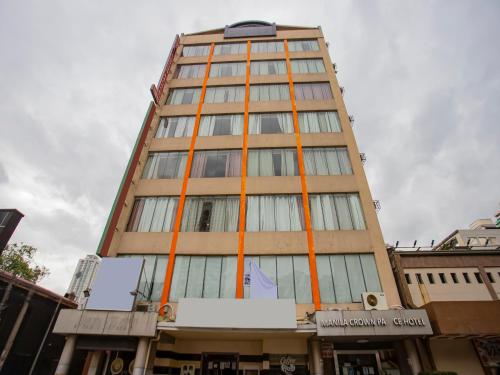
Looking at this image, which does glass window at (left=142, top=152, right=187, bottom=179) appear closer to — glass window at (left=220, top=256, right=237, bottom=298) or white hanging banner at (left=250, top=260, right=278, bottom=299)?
glass window at (left=220, top=256, right=237, bottom=298)

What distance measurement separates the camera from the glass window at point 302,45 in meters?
30.1

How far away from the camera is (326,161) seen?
2153cm

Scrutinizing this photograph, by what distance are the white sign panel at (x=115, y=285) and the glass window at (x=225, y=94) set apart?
667 inches

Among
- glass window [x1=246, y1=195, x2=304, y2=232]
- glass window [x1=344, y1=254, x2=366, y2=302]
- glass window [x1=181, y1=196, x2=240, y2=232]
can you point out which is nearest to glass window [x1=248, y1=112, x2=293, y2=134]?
glass window [x1=246, y1=195, x2=304, y2=232]

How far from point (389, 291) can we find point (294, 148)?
1220 centimetres

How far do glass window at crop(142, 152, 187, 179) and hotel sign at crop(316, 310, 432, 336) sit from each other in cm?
1458

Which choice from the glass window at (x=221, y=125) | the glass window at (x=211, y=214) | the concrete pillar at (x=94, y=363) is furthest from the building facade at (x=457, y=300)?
the concrete pillar at (x=94, y=363)

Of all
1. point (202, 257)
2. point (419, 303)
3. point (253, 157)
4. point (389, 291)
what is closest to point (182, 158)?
point (253, 157)

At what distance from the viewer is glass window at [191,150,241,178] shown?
840 inches

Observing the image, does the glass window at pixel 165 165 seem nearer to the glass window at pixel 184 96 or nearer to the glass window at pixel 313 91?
the glass window at pixel 184 96

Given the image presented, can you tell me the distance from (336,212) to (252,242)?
20.8 feet

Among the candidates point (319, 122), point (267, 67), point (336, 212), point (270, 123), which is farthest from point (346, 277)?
point (267, 67)

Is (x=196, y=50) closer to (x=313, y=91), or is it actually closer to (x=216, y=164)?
(x=313, y=91)

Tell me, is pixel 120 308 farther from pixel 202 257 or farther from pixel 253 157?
pixel 253 157
